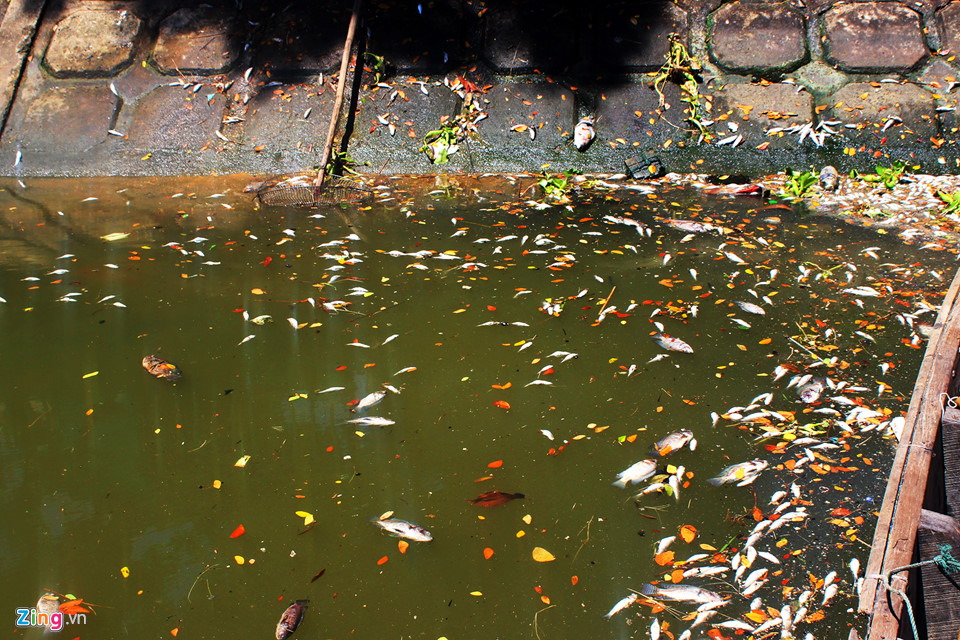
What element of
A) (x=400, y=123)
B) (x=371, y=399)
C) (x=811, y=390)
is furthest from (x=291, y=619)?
(x=400, y=123)

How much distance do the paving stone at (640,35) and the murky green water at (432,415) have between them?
6.60ft

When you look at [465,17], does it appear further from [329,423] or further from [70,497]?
[70,497]

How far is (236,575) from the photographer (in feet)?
5.87

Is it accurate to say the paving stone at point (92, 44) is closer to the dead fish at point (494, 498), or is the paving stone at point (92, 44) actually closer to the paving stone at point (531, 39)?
the paving stone at point (531, 39)

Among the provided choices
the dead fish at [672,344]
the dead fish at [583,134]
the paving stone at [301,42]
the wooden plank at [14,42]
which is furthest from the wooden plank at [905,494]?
the wooden plank at [14,42]

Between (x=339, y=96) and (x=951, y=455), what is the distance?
435cm

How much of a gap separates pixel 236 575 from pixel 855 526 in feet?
5.52

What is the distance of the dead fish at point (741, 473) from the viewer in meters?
2.04

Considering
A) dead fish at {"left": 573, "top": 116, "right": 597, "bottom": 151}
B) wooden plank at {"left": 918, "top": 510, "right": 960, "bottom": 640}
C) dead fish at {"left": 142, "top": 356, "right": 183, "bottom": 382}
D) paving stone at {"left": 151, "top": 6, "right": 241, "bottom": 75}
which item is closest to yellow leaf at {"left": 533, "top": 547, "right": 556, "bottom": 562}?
wooden plank at {"left": 918, "top": 510, "right": 960, "bottom": 640}

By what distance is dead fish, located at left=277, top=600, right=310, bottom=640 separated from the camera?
1633mm

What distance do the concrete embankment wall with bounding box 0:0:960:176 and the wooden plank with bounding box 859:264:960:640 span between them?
131 inches

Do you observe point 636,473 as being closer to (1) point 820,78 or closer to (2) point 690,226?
(2) point 690,226

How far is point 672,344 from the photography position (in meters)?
2.70

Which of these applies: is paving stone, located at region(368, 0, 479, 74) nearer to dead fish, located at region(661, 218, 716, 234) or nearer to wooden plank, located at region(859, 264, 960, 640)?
dead fish, located at region(661, 218, 716, 234)
